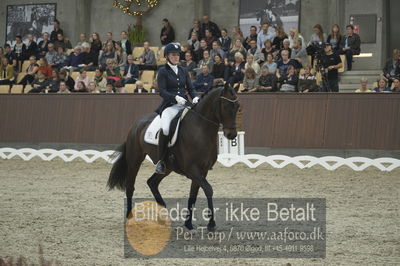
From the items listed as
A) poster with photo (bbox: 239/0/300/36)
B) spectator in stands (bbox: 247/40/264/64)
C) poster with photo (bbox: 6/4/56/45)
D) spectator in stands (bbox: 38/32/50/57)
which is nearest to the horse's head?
spectator in stands (bbox: 247/40/264/64)

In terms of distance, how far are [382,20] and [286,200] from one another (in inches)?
473

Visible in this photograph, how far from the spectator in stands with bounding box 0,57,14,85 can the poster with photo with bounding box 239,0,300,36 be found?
7395mm

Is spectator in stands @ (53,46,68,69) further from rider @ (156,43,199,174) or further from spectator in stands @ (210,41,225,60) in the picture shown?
rider @ (156,43,199,174)

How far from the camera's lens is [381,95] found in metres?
14.2

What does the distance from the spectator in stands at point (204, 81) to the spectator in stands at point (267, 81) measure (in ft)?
3.68

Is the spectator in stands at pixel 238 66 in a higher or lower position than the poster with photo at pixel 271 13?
lower

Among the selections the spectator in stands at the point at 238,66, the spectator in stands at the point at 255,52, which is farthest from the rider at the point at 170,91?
the spectator in stands at the point at 255,52

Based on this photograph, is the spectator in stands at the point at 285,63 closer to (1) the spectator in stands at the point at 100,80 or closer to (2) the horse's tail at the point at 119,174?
(1) the spectator in stands at the point at 100,80

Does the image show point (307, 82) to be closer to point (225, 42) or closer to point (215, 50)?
point (215, 50)

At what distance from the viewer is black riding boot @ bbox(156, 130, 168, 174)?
8.04 meters

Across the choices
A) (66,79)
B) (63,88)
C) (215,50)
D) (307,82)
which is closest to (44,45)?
(66,79)

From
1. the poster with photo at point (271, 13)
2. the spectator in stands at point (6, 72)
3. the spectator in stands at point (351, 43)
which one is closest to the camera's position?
the spectator in stands at point (351, 43)

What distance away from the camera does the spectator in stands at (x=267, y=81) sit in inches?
618

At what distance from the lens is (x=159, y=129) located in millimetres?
8148
